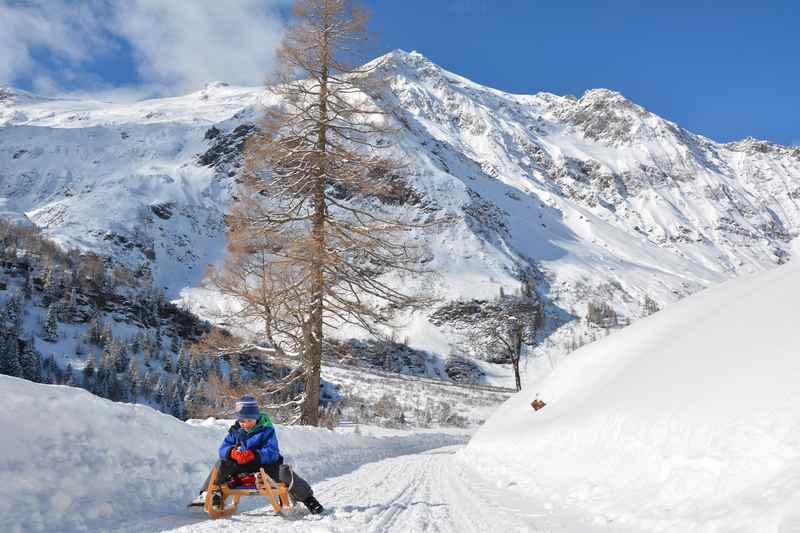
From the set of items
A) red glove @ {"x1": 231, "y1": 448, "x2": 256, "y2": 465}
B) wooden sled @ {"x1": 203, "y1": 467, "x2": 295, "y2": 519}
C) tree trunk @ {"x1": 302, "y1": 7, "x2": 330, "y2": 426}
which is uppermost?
tree trunk @ {"x1": 302, "y1": 7, "x2": 330, "y2": 426}

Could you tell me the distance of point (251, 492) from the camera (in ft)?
17.4

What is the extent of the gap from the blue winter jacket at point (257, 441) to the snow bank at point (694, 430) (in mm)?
3449

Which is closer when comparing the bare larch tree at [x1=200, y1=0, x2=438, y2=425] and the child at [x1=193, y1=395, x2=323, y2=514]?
the child at [x1=193, y1=395, x2=323, y2=514]

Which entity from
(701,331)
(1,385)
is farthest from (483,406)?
(1,385)

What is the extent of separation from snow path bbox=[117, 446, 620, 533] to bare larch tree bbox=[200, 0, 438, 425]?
176 inches

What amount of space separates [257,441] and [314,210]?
738 centimetres

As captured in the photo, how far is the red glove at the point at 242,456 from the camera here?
548cm

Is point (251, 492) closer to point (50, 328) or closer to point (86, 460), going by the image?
point (86, 460)

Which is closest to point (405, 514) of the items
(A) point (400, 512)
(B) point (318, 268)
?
(A) point (400, 512)

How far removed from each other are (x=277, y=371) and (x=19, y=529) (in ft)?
31.7

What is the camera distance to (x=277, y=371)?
13766 mm

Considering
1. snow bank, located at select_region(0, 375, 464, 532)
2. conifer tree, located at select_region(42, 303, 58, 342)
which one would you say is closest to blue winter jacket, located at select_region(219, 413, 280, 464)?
snow bank, located at select_region(0, 375, 464, 532)

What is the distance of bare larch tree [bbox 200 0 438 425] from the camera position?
11.5 meters

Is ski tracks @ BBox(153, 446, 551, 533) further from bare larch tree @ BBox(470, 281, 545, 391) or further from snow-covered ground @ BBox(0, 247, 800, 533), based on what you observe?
bare larch tree @ BBox(470, 281, 545, 391)
